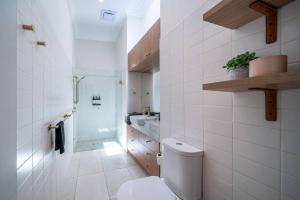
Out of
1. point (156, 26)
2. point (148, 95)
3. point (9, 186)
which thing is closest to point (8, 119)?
point (9, 186)

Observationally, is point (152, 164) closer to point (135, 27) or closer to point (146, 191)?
point (146, 191)

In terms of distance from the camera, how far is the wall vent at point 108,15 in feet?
9.67

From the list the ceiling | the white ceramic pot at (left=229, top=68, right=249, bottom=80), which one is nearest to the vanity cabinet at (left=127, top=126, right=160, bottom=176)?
the white ceramic pot at (left=229, top=68, right=249, bottom=80)

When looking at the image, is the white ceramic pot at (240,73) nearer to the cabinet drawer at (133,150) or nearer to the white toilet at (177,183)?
the white toilet at (177,183)

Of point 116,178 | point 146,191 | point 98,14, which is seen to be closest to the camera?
point 146,191

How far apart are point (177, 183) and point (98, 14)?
334 cm

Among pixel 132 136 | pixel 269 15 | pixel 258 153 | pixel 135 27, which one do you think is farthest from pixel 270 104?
pixel 135 27

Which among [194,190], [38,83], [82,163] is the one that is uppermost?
[38,83]

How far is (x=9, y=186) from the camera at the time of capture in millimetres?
621

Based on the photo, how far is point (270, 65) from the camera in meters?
0.59

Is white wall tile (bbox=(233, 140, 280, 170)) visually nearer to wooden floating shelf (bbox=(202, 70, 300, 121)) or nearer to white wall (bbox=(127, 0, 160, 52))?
wooden floating shelf (bbox=(202, 70, 300, 121))

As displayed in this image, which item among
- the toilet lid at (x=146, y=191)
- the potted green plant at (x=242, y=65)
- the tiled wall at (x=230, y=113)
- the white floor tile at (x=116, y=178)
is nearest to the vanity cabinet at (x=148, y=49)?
the tiled wall at (x=230, y=113)

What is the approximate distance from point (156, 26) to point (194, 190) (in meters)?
1.86

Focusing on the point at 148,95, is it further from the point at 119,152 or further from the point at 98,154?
the point at 98,154
